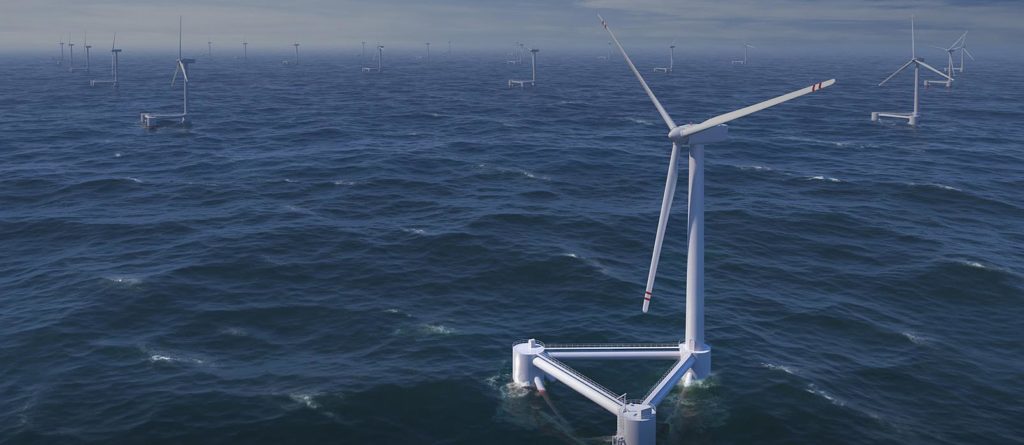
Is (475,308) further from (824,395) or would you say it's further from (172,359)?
(824,395)

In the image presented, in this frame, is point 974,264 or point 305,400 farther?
point 974,264

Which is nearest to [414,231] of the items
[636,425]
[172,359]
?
[172,359]

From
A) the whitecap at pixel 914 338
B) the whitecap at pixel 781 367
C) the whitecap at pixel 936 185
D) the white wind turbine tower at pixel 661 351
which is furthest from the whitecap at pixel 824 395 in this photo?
the whitecap at pixel 936 185

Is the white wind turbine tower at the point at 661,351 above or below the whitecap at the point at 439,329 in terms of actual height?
above

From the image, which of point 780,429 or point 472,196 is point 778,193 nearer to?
point 472,196

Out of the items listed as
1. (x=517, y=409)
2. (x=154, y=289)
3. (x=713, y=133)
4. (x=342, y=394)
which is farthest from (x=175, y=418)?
(x=713, y=133)

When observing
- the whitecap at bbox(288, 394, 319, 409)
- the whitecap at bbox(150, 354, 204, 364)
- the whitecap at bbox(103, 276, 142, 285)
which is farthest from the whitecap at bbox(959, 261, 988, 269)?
the whitecap at bbox(103, 276, 142, 285)

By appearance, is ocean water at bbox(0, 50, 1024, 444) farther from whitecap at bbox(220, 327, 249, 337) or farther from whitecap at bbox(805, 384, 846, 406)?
whitecap at bbox(220, 327, 249, 337)

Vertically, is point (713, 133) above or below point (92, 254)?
above

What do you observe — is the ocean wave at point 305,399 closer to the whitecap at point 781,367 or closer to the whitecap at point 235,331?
the whitecap at point 235,331
